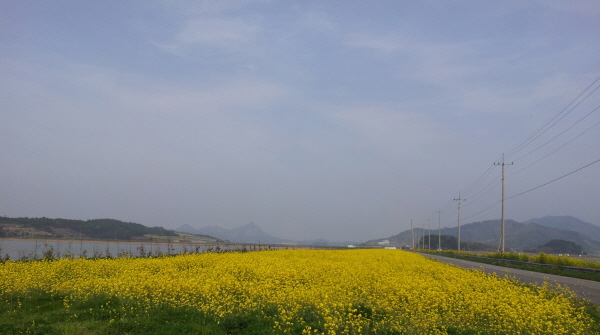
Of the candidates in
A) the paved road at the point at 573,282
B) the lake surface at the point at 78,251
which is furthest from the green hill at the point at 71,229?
the paved road at the point at 573,282

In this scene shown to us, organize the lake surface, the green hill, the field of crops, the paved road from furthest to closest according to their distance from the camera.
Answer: the green hill < the lake surface < the paved road < the field of crops

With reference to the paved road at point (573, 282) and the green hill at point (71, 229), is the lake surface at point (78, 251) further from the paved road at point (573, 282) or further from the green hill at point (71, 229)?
the green hill at point (71, 229)

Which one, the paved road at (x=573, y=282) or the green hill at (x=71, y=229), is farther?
the green hill at (x=71, y=229)

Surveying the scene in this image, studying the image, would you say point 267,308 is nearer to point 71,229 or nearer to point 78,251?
point 78,251

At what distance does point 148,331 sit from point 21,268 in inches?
321

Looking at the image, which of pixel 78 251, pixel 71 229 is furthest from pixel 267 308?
pixel 71 229

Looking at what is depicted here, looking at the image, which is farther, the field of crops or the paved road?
the paved road

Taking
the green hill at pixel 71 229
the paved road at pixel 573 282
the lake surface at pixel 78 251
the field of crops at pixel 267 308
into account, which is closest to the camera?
the field of crops at pixel 267 308

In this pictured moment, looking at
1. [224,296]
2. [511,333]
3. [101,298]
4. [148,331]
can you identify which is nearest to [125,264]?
[101,298]

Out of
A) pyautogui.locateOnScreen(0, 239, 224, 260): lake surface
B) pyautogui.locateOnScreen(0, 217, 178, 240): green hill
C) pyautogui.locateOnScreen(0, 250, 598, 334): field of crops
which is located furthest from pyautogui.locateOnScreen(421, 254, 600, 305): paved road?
pyautogui.locateOnScreen(0, 217, 178, 240): green hill

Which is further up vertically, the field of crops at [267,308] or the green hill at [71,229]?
the field of crops at [267,308]

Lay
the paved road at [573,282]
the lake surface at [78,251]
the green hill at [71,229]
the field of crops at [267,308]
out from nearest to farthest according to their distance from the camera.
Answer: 1. the field of crops at [267,308]
2. the paved road at [573,282]
3. the lake surface at [78,251]
4. the green hill at [71,229]

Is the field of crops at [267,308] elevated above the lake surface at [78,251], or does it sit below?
above

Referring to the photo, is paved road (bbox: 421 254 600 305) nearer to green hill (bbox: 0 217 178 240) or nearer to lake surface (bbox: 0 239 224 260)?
lake surface (bbox: 0 239 224 260)
